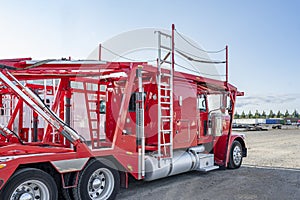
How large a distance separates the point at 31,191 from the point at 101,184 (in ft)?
4.68

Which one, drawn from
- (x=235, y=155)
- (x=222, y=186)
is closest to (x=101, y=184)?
(x=222, y=186)

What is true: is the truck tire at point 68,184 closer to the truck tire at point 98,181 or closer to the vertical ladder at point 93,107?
the truck tire at point 98,181

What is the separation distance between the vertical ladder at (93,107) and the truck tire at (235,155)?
453cm

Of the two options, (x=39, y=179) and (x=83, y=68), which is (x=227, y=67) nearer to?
(x=83, y=68)

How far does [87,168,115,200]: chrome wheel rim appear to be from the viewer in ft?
18.9

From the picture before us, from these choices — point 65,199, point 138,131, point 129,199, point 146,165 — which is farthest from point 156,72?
point 65,199

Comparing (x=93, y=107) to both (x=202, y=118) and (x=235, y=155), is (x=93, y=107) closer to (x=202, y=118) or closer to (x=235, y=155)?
(x=202, y=118)

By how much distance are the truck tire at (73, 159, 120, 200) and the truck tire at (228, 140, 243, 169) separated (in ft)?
15.9

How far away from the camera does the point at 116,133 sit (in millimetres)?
6293

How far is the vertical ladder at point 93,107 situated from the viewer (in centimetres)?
729

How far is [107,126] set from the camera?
7676 millimetres

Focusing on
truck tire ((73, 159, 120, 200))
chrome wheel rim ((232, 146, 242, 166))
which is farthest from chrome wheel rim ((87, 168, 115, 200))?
chrome wheel rim ((232, 146, 242, 166))

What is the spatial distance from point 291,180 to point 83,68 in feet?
19.3

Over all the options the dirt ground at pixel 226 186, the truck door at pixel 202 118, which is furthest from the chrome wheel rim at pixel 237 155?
the truck door at pixel 202 118
